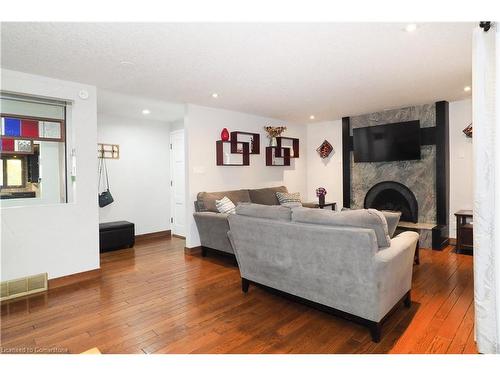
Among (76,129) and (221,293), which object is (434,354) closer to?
(221,293)

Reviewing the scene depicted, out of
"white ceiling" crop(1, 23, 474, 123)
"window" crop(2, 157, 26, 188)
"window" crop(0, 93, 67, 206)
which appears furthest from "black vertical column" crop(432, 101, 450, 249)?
"window" crop(2, 157, 26, 188)

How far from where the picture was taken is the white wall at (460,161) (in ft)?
15.9

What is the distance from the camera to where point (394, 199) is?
554 centimetres

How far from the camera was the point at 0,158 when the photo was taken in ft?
10.3

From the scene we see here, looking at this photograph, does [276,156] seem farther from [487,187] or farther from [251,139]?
[487,187]

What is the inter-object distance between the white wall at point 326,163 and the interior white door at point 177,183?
10.1ft

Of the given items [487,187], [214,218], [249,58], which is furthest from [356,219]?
[214,218]

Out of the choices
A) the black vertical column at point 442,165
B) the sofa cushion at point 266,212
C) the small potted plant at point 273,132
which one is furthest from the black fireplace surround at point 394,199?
the sofa cushion at point 266,212

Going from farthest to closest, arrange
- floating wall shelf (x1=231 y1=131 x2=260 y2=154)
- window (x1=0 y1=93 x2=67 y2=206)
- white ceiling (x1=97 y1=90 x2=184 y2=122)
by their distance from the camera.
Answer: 1. floating wall shelf (x1=231 y1=131 x2=260 y2=154)
2. white ceiling (x1=97 y1=90 x2=184 y2=122)
3. window (x1=0 y1=93 x2=67 y2=206)

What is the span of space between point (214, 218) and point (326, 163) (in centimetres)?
360

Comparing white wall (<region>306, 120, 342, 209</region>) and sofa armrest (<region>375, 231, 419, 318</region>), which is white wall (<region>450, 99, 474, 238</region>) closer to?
white wall (<region>306, 120, 342, 209</region>)

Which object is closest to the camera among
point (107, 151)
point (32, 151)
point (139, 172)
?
point (32, 151)

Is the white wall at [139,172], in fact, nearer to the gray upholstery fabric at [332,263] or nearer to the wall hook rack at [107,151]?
the wall hook rack at [107,151]

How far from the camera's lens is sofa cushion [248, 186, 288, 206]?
5.39m
